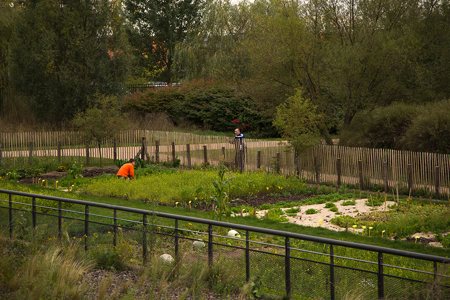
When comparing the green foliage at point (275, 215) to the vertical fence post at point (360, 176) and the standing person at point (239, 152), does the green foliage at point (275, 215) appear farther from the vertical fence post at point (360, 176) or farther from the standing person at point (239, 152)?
the standing person at point (239, 152)

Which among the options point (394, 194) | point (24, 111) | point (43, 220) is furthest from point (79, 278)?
point (24, 111)

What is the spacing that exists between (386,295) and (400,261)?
14.4 ft

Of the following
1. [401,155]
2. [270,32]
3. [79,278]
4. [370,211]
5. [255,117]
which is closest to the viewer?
[79,278]

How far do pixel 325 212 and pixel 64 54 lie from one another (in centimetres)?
2976

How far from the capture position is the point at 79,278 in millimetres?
10703

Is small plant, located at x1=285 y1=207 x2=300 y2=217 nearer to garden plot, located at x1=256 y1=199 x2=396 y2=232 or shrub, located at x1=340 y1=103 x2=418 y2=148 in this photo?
garden plot, located at x1=256 y1=199 x2=396 y2=232

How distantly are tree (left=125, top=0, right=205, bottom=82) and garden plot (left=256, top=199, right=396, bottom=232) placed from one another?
5264 cm

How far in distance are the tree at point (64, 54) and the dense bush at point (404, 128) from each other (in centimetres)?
1943

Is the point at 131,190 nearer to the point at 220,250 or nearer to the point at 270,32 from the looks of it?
the point at 220,250

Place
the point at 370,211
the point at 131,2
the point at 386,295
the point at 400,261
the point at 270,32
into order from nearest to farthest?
the point at 386,295, the point at 400,261, the point at 370,211, the point at 270,32, the point at 131,2

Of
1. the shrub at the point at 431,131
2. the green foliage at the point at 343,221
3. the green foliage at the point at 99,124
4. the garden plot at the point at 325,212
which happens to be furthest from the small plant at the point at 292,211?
the green foliage at the point at 99,124

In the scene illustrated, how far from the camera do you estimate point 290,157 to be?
30125 mm

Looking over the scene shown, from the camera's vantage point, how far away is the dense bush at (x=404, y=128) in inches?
1075

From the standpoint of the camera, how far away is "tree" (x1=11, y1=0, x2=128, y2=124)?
46.6 m
